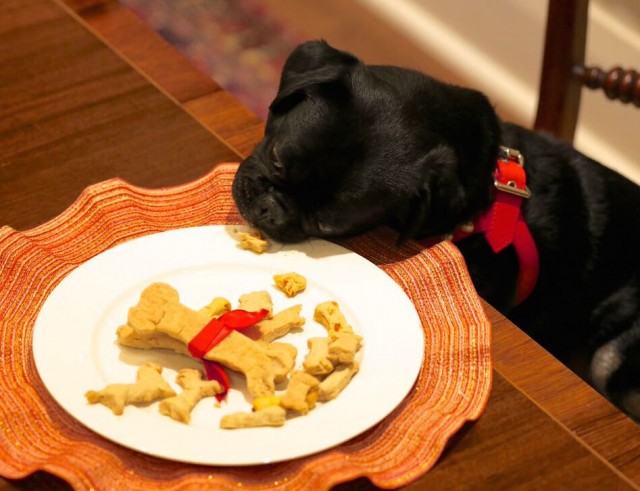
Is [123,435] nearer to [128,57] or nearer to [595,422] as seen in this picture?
[595,422]

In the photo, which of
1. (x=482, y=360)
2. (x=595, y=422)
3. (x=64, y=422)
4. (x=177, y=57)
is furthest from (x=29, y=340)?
(x=177, y=57)

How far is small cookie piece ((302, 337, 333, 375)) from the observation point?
106 centimetres

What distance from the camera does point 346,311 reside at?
1190mm

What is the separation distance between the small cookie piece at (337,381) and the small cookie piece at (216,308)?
0.17 metres

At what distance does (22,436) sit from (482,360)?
560mm

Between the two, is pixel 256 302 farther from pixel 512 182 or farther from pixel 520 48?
pixel 520 48

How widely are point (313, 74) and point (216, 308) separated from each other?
0.48 meters

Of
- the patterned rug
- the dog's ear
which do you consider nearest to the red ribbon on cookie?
the dog's ear

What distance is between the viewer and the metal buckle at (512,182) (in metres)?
1.54

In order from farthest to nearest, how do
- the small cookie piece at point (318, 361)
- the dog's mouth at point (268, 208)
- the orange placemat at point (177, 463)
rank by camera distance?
1. the dog's mouth at point (268, 208)
2. the small cookie piece at point (318, 361)
3. the orange placemat at point (177, 463)

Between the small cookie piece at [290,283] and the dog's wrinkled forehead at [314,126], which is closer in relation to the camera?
the small cookie piece at [290,283]

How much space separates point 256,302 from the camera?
1.15 meters

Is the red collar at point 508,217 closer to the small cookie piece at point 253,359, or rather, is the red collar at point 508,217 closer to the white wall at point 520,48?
the small cookie piece at point 253,359

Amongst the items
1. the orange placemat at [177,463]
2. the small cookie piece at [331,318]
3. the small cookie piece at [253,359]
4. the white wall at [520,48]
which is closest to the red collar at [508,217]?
Result: the orange placemat at [177,463]
